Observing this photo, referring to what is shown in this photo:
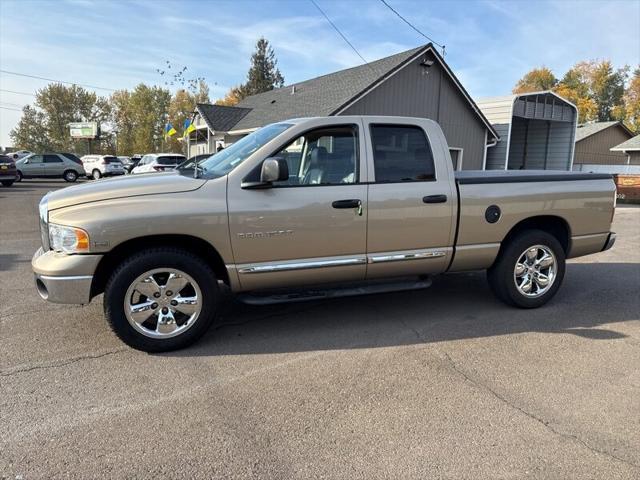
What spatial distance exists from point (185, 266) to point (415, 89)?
1816 cm

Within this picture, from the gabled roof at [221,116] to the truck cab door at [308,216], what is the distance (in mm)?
22768

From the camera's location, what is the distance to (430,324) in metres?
4.77

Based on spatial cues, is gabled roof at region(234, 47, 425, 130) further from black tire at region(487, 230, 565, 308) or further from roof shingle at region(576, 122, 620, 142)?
roof shingle at region(576, 122, 620, 142)

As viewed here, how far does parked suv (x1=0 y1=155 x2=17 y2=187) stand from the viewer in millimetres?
22297

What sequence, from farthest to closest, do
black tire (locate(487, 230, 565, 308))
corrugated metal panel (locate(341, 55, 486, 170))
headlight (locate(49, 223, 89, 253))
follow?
corrugated metal panel (locate(341, 55, 486, 170))
black tire (locate(487, 230, 565, 308))
headlight (locate(49, 223, 89, 253))

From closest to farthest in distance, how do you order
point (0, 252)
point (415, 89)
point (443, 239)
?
point (443, 239), point (0, 252), point (415, 89)

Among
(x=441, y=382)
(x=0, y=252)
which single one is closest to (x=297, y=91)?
(x=0, y=252)

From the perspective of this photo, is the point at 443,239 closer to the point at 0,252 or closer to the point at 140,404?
the point at 140,404

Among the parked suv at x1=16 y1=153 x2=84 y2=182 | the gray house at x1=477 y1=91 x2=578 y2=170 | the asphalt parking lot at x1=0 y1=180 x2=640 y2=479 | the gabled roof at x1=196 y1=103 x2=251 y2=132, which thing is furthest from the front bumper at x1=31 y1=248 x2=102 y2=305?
the parked suv at x1=16 y1=153 x2=84 y2=182

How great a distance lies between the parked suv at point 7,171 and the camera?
22297 millimetres

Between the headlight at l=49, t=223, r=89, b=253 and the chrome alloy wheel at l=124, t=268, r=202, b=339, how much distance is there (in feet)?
1.60

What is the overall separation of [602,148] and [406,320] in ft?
143

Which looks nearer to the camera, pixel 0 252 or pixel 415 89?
pixel 0 252

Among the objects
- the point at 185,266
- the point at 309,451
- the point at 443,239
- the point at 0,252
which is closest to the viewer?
the point at 309,451
